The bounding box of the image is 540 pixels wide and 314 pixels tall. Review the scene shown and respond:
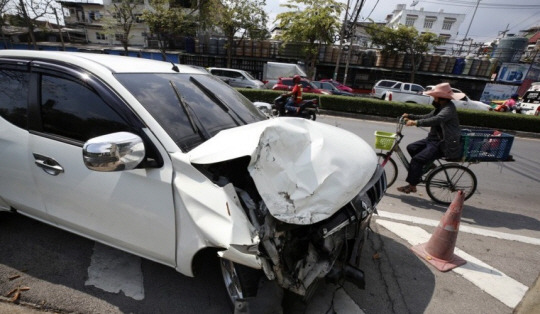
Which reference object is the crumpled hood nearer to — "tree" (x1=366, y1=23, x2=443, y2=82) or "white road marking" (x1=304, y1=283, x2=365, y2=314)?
"white road marking" (x1=304, y1=283, x2=365, y2=314)

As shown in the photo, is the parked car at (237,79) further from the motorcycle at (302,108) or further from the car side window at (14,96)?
the car side window at (14,96)

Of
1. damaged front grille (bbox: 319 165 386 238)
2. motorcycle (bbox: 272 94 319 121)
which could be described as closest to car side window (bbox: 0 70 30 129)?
damaged front grille (bbox: 319 165 386 238)

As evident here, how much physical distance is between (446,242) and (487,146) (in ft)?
6.31

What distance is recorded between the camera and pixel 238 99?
9.63 ft

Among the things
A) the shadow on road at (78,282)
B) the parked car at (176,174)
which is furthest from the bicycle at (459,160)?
the shadow on road at (78,282)

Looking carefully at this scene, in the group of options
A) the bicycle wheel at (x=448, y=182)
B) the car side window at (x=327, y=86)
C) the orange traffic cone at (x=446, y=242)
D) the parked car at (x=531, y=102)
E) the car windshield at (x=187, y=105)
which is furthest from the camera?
the parked car at (x=531, y=102)

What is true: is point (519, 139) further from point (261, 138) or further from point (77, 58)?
point (77, 58)

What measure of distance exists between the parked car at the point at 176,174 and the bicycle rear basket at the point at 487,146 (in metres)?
2.37

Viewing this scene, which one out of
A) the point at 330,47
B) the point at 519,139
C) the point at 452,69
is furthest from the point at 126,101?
the point at 452,69

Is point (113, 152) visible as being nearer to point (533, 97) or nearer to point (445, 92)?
point (445, 92)

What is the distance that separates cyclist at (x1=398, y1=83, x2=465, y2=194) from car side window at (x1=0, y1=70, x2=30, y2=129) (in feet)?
14.4

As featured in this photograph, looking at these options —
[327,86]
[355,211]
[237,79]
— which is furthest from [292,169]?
[327,86]

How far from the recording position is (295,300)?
6.20ft

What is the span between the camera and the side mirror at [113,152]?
1.59m
